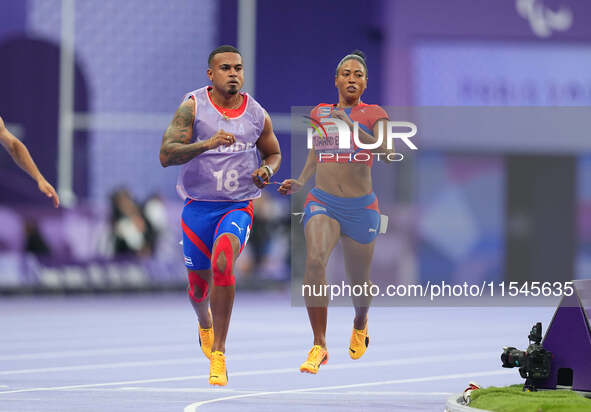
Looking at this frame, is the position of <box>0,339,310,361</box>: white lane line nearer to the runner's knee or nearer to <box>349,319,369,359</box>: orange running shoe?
<box>349,319,369,359</box>: orange running shoe

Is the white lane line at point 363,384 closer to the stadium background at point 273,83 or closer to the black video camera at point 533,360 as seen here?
the black video camera at point 533,360

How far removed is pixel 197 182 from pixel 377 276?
1.54 metres

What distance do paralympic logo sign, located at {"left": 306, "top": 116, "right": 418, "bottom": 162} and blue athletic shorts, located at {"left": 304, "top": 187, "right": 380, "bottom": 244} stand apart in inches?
12.5

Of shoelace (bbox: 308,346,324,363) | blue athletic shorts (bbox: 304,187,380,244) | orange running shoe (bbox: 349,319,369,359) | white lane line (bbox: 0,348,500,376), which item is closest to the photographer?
blue athletic shorts (bbox: 304,187,380,244)

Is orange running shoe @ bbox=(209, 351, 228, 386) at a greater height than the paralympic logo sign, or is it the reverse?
the paralympic logo sign

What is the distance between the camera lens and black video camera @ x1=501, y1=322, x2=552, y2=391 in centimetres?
848

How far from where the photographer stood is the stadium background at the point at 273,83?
26422mm

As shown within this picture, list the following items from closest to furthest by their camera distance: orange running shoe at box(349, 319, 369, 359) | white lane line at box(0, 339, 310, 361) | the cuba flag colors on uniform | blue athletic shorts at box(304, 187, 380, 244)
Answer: the cuba flag colors on uniform, blue athletic shorts at box(304, 187, 380, 244), orange running shoe at box(349, 319, 369, 359), white lane line at box(0, 339, 310, 361)

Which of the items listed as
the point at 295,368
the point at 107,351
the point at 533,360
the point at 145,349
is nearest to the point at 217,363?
the point at 533,360

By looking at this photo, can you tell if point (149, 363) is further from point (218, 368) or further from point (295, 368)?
point (218, 368)

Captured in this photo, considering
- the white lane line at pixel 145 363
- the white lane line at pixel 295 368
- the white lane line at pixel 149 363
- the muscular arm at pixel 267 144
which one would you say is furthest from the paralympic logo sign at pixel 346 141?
the white lane line at pixel 145 363

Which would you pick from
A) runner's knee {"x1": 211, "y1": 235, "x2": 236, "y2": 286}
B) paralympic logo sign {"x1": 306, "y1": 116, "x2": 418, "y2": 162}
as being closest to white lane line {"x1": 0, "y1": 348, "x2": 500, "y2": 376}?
runner's knee {"x1": 211, "y1": 235, "x2": 236, "y2": 286}

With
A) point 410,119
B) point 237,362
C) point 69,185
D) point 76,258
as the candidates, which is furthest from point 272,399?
point 69,185

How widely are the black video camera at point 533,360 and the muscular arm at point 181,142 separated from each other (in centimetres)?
257
